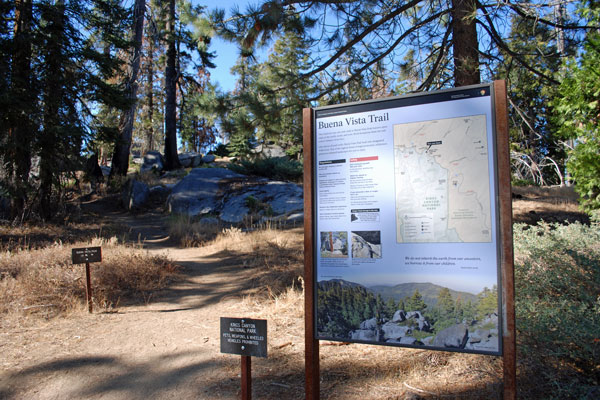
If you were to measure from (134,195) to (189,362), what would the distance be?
45.5ft

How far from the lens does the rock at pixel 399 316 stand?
256 centimetres

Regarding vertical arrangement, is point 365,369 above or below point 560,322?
below

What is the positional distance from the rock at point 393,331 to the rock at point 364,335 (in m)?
0.07

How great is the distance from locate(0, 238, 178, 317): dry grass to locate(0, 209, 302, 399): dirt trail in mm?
331

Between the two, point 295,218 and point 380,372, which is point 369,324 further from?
point 295,218

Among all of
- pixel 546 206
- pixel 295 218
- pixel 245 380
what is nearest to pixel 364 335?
pixel 245 380

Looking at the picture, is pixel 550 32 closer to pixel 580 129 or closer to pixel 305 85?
pixel 580 129

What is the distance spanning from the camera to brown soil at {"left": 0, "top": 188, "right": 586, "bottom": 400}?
325 cm

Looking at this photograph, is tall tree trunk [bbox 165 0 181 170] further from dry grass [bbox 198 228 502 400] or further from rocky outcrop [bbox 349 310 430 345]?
rocky outcrop [bbox 349 310 430 345]

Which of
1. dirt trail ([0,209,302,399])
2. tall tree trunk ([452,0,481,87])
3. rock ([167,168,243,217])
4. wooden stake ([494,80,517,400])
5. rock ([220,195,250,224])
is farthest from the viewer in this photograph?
rock ([167,168,243,217])

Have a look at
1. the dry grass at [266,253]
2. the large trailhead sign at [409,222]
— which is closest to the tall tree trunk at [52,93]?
the dry grass at [266,253]

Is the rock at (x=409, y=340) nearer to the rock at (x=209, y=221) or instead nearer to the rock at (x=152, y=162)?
the rock at (x=209, y=221)

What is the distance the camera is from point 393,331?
257 centimetres

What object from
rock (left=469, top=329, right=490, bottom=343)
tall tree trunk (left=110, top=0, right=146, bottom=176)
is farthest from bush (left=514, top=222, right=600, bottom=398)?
tall tree trunk (left=110, top=0, right=146, bottom=176)
